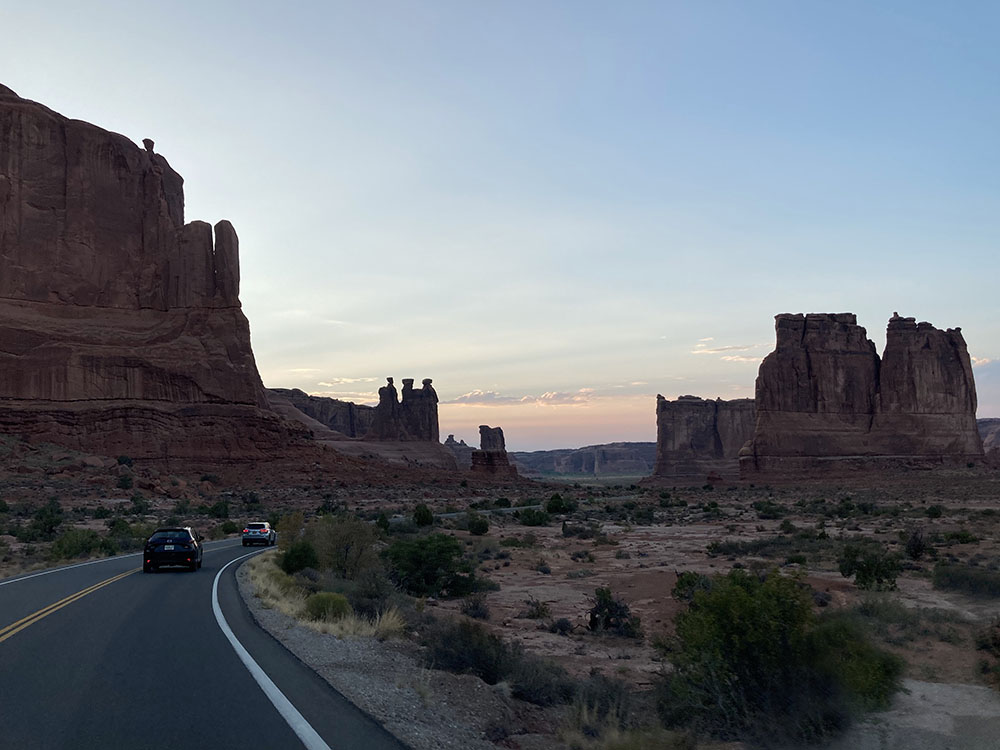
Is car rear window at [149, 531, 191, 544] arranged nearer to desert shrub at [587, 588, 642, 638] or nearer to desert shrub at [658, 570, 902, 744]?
desert shrub at [587, 588, 642, 638]

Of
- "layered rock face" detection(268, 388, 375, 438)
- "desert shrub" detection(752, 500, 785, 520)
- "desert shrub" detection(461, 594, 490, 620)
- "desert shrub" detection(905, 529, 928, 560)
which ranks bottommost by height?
"desert shrub" detection(752, 500, 785, 520)

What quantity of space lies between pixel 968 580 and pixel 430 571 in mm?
12548

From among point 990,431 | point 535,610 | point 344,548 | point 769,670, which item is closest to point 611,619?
point 535,610

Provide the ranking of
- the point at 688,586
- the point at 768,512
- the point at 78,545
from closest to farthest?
the point at 688,586, the point at 78,545, the point at 768,512

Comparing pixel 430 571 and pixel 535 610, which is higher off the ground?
Result: pixel 430 571

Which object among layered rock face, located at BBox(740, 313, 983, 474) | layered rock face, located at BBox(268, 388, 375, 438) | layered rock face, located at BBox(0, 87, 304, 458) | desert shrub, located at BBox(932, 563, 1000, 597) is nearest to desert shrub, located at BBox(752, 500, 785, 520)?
desert shrub, located at BBox(932, 563, 1000, 597)

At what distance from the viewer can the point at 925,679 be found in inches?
408

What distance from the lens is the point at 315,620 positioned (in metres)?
12.8

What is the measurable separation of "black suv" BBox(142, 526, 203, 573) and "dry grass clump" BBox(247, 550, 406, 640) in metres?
3.83

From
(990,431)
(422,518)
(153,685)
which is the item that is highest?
(990,431)

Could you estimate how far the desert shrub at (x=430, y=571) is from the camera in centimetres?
2019

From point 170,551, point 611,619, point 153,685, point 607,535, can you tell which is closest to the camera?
point 153,685

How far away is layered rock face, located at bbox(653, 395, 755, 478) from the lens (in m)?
147

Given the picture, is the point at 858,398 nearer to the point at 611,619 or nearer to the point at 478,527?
the point at 478,527
